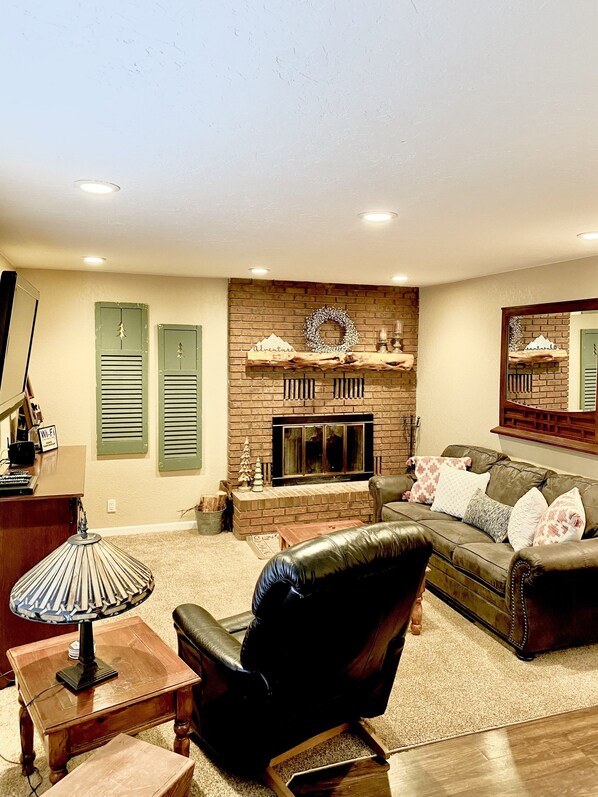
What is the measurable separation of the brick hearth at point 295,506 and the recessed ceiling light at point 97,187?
3464 mm

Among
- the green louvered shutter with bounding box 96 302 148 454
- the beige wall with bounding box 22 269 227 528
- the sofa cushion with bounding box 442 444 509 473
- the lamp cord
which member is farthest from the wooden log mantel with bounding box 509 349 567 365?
the lamp cord

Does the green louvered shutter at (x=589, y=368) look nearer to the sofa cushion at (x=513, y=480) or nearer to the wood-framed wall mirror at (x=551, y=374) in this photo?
the wood-framed wall mirror at (x=551, y=374)

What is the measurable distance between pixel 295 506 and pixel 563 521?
266 centimetres

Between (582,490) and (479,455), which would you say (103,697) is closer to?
(582,490)

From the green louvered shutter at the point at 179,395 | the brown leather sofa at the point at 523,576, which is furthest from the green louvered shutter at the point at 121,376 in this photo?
the brown leather sofa at the point at 523,576

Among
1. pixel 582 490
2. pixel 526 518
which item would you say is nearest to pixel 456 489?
pixel 526 518

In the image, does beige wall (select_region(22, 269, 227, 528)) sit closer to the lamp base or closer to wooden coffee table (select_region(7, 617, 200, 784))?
wooden coffee table (select_region(7, 617, 200, 784))

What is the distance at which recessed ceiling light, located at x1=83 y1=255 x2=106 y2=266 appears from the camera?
449cm

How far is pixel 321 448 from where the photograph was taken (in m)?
6.12

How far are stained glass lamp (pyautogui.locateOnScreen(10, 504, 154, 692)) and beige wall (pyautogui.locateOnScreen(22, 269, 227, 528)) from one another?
3566 mm

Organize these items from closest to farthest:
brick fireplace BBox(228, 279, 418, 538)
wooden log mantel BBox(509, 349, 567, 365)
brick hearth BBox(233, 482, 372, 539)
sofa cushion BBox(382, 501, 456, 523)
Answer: wooden log mantel BBox(509, 349, 567, 365)
sofa cushion BBox(382, 501, 456, 523)
brick hearth BBox(233, 482, 372, 539)
brick fireplace BBox(228, 279, 418, 538)

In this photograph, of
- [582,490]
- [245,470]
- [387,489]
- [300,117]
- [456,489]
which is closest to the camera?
[300,117]

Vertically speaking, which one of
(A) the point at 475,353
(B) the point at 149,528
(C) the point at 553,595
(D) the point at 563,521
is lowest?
(B) the point at 149,528

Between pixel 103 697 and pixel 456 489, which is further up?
pixel 456 489
